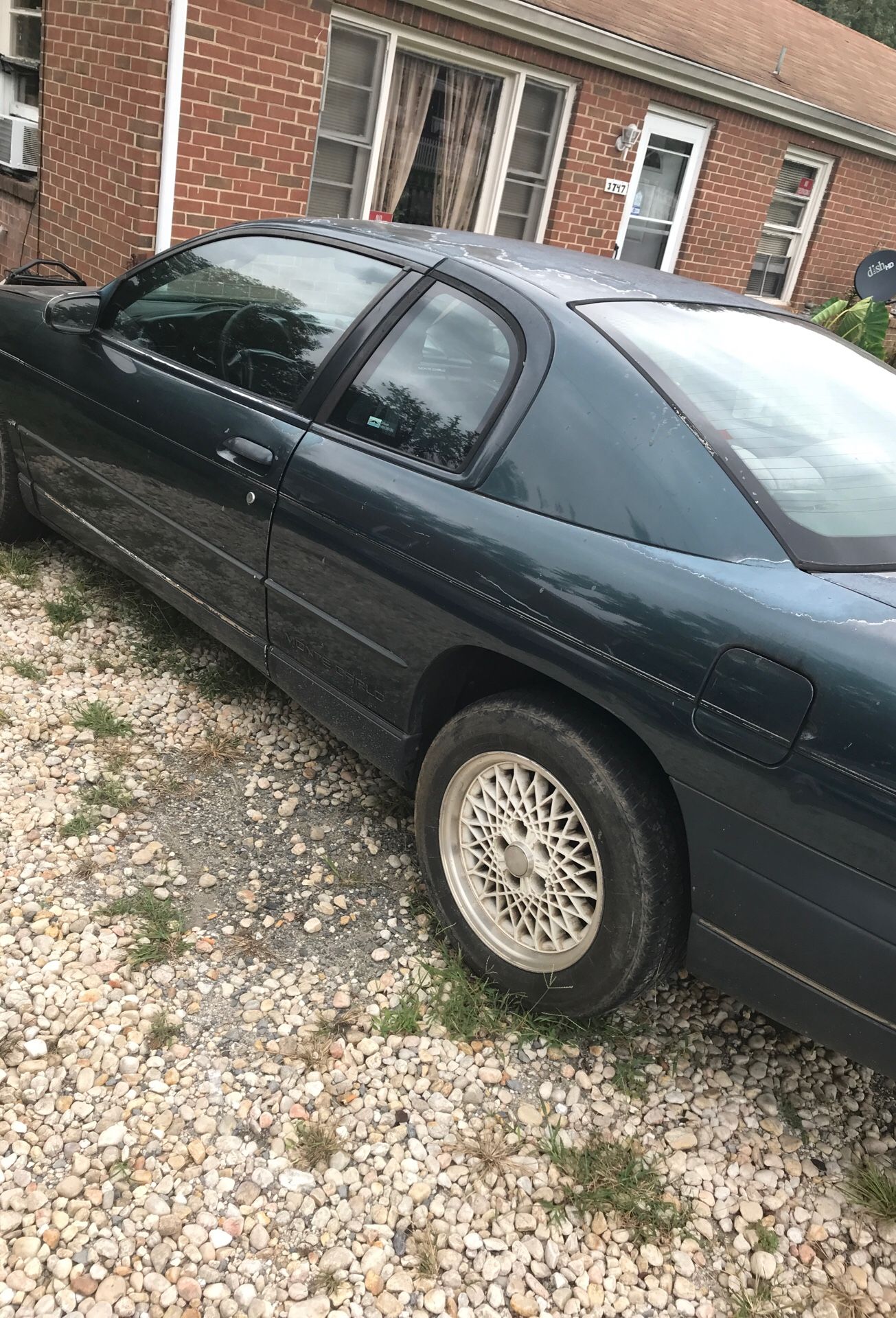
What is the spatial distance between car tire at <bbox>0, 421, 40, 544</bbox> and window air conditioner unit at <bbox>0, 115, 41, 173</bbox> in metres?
4.45

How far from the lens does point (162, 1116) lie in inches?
80.4

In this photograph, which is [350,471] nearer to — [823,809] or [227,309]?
[227,309]

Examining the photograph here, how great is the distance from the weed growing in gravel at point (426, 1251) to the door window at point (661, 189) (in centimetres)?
850

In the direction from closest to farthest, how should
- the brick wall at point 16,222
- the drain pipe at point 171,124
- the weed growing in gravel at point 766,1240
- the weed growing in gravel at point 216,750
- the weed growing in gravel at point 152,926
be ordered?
the weed growing in gravel at point 766,1240, the weed growing in gravel at point 152,926, the weed growing in gravel at point 216,750, the drain pipe at point 171,124, the brick wall at point 16,222

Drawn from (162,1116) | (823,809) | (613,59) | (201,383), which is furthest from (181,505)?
(613,59)

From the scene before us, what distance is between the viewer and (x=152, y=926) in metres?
2.48

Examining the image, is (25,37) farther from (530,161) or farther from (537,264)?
(537,264)

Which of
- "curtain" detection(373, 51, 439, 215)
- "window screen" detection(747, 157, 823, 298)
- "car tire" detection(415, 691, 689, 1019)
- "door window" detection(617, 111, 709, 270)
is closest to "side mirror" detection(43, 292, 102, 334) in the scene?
"car tire" detection(415, 691, 689, 1019)

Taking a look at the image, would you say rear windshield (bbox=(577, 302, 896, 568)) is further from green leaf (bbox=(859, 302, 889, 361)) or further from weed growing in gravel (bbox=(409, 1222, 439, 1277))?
green leaf (bbox=(859, 302, 889, 361))

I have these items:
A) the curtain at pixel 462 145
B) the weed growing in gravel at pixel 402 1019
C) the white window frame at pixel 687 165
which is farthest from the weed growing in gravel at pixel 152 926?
the white window frame at pixel 687 165

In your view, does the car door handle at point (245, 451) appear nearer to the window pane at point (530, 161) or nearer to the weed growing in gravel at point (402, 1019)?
the weed growing in gravel at point (402, 1019)

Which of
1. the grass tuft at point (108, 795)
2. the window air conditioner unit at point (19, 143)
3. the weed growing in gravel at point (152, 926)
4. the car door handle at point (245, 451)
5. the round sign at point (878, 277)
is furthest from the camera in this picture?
the round sign at point (878, 277)

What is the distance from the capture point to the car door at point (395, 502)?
7.63 feet

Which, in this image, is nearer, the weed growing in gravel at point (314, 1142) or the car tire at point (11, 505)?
the weed growing in gravel at point (314, 1142)
